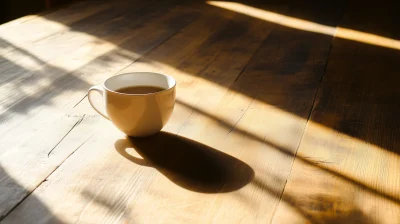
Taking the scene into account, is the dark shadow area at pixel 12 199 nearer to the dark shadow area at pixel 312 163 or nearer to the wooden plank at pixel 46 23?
the dark shadow area at pixel 312 163

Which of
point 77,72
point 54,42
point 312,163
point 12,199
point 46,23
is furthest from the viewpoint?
point 46,23

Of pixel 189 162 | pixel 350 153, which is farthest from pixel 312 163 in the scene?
pixel 189 162

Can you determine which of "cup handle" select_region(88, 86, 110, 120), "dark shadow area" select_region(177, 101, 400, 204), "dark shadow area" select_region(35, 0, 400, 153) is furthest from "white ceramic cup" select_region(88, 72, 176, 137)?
"dark shadow area" select_region(35, 0, 400, 153)

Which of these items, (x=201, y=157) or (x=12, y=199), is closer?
(x=12, y=199)

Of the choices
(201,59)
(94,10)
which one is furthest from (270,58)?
(94,10)

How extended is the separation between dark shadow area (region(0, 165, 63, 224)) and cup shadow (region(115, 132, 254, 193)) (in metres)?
0.16

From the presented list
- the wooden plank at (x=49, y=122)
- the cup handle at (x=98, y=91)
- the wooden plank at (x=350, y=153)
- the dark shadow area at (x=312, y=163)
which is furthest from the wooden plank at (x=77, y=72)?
the wooden plank at (x=350, y=153)

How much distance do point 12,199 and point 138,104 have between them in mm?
→ 226

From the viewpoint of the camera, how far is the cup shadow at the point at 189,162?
75 cm

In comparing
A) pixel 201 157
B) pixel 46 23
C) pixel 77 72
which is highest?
pixel 201 157

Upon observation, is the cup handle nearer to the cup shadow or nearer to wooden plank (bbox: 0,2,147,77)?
the cup shadow

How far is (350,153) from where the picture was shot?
85 centimetres

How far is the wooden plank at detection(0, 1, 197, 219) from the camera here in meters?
0.77

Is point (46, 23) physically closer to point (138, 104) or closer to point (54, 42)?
point (54, 42)
